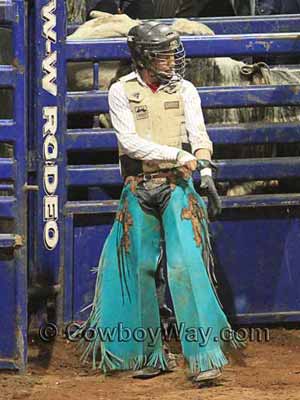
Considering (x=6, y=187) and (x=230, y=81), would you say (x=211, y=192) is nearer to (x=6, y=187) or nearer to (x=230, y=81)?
(x=6, y=187)

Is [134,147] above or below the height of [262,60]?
below

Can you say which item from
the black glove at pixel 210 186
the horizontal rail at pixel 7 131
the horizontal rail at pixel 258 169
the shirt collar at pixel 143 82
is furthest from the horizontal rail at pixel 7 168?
the horizontal rail at pixel 258 169

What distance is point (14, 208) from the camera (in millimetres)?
6398

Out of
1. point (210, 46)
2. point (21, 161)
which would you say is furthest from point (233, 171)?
point (21, 161)

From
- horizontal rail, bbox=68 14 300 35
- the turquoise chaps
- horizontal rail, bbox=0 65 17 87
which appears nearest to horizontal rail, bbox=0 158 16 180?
horizontal rail, bbox=0 65 17 87

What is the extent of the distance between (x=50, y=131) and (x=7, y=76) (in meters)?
0.74

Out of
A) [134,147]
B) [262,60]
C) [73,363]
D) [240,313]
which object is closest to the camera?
[134,147]

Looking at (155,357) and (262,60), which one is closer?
(155,357)

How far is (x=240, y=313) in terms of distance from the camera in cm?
739

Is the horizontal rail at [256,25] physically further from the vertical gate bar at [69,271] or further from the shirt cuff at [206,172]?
the shirt cuff at [206,172]

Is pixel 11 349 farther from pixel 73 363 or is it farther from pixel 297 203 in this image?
pixel 297 203

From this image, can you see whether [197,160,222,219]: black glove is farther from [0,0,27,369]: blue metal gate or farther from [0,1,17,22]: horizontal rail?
[0,1,17,22]: horizontal rail

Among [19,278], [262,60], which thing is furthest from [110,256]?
[262,60]

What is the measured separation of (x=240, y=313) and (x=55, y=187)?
139 cm
